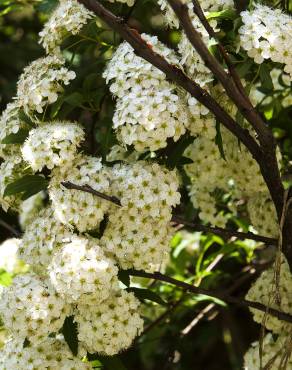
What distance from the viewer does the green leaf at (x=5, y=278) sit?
3.52m

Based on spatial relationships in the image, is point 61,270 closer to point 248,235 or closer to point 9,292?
point 9,292

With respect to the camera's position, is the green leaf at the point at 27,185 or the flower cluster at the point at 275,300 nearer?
the green leaf at the point at 27,185

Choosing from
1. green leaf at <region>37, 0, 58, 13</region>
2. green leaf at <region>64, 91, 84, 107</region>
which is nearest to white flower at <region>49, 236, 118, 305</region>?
green leaf at <region>64, 91, 84, 107</region>

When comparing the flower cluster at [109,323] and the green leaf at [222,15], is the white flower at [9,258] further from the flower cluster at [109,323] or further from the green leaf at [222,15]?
the green leaf at [222,15]

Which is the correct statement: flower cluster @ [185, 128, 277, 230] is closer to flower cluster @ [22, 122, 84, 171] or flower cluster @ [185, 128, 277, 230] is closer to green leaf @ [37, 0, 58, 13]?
flower cluster @ [22, 122, 84, 171]

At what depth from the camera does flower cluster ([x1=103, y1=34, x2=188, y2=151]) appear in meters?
2.67

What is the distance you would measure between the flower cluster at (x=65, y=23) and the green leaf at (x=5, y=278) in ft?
3.42

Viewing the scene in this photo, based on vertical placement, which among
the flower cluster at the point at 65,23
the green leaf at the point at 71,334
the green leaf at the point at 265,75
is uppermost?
the flower cluster at the point at 65,23

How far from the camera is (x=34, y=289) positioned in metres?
2.75

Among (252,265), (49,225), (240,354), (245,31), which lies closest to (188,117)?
(245,31)

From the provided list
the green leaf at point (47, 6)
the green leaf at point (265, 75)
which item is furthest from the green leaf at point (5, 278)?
the green leaf at point (265, 75)

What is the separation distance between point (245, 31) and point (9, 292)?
115 cm

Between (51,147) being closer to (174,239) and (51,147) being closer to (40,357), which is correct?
(40,357)

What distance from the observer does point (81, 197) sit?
274 centimetres
